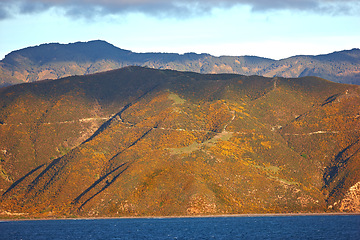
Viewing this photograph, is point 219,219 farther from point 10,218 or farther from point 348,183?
point 10,218

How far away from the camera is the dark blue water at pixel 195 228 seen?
139875 mm

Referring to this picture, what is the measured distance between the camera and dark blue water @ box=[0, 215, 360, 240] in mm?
139875

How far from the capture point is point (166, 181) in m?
190

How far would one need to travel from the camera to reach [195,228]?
155 metres

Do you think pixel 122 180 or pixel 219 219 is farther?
pixel 122 180

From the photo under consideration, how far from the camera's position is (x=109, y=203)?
186375 mm

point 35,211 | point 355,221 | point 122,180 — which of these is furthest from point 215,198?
point 35,211

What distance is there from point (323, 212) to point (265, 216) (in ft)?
73.5

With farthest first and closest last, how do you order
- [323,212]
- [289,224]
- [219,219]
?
1. [323,212]
2. [219,219]
3. [289,224]

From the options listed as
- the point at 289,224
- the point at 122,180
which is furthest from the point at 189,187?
the point at 289,224

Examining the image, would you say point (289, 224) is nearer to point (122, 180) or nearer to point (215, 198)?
point (215, 198)

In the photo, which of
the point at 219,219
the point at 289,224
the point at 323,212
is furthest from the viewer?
the point at 323,212

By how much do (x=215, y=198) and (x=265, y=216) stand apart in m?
17.4

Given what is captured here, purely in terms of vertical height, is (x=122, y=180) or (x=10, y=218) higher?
(x=122, y=180)
